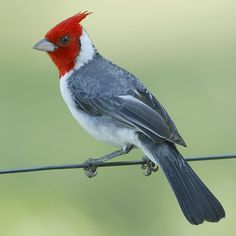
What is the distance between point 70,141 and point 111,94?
9.03ft

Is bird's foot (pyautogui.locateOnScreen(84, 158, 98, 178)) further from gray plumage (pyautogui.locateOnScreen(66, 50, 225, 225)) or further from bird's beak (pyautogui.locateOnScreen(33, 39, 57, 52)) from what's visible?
bird's beak (pyautogui.locateOnScreen(33, 39, 57, 52))

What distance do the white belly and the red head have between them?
0.35 m

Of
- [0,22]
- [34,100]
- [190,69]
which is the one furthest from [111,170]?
[0,22]

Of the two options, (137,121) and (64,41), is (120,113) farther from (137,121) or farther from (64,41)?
(64,41)

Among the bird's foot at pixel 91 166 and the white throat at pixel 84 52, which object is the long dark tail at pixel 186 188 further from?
the white throat at pixel 84 52

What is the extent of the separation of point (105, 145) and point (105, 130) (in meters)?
2.61

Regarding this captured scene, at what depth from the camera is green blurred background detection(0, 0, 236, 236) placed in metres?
10.2

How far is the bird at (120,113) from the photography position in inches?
324

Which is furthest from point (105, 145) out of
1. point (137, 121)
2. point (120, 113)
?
point (137, 121)

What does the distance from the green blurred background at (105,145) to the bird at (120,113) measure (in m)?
1.45

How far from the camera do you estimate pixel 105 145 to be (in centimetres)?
1127

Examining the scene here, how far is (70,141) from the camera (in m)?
11.5

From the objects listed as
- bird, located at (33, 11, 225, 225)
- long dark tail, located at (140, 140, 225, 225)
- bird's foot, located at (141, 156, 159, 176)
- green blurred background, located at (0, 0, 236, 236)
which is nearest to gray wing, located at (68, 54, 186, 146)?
bird, located at (33, 11, 225, 225)
